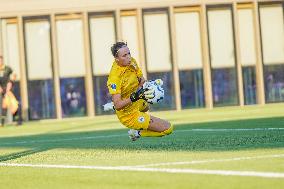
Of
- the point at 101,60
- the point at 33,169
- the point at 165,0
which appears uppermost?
the point at 165,0

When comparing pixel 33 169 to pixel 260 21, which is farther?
pixel 260 21

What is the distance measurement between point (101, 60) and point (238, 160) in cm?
2404

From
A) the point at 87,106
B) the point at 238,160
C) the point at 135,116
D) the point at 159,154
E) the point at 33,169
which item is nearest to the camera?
the point at 238,160

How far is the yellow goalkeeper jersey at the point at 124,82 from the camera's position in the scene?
11.8 metres

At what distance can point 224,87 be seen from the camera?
32.6 m

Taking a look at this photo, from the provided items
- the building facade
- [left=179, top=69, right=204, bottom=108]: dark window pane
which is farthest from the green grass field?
[left=179, top=69, right=204, bottom=108]: dark window pane

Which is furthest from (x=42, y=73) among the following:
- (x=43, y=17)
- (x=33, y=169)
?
(x=33, y=169)

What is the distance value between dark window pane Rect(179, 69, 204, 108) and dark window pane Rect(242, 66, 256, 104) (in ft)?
5.43

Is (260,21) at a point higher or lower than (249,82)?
higher

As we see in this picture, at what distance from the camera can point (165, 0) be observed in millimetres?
32406

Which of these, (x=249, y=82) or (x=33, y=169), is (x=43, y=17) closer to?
(x=249, y=82)

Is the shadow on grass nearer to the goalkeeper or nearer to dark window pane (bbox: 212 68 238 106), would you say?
the goalkeeper

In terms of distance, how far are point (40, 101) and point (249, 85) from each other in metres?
7.89

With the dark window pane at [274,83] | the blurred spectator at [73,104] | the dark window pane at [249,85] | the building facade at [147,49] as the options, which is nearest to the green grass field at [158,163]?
the blurred spectator at [73,104]
